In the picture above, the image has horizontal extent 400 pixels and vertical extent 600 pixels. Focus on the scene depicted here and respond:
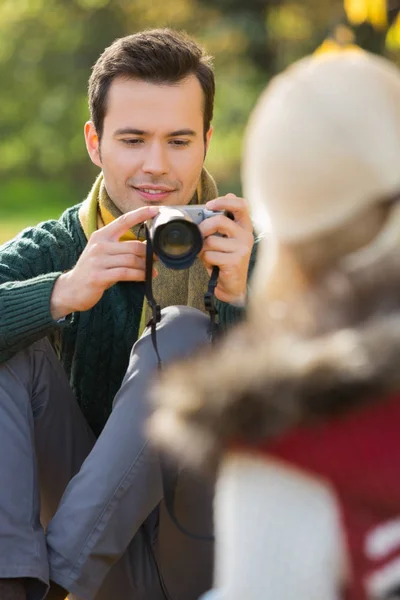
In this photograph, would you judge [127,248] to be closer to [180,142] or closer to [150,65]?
[180,142]

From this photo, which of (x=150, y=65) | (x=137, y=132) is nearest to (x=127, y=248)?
(x=137, y=132)

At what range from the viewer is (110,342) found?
2.54 m

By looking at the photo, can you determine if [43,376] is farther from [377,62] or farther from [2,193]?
[2,193]

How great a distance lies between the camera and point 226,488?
3.93ft

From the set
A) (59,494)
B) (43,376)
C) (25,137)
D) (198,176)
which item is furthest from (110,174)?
(25,137)

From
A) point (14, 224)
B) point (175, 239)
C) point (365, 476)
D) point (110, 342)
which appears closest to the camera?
point (365, 476)

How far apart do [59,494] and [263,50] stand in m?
9.54

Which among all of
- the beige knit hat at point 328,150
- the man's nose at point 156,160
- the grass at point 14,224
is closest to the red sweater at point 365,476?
the beige knit hat at point 328,150

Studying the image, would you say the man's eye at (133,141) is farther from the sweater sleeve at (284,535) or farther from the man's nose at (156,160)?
the sweater sleeve at (284,535)

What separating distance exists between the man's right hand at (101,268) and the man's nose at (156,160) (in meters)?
0.35

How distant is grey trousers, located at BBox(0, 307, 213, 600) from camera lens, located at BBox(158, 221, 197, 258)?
0.12 metres

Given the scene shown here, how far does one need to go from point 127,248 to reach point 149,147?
469mm

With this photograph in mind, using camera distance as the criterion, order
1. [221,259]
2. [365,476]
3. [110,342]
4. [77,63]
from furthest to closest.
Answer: [77,63]
[110,342]
[221,259]
[365,476]

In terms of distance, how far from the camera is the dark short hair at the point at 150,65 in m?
2.66
